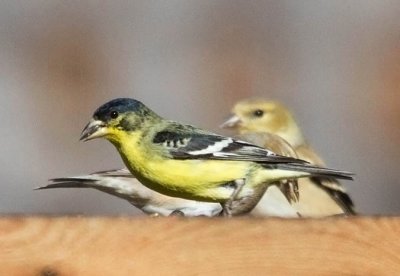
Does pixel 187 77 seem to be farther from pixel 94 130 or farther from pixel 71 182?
pixel 94 130

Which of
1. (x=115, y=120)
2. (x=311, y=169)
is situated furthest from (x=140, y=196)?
(x=311, y=169)

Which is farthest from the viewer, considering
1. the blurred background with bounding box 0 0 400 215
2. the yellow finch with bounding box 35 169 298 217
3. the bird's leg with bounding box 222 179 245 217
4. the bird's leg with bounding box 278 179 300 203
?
the blurred background with bounding box 0 0 400 215

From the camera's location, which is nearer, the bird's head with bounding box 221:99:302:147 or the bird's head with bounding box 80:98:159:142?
the bird's head with bounding box 80:98:159:142

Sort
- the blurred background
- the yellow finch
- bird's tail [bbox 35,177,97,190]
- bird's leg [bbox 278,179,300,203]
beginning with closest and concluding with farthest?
bird's tail [bbox 35,177,97,190], the yellow finch, bird's leg [bbox 278,179,300,203], the blurred background

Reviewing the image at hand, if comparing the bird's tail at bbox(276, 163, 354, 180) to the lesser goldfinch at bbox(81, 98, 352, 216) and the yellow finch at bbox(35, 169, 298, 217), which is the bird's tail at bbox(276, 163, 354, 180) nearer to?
the lesser goldfinch at bbox(81, 98, 352, 216)

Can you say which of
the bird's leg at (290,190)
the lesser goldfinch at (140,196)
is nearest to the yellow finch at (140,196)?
the lesser goldfinch at (140,196)

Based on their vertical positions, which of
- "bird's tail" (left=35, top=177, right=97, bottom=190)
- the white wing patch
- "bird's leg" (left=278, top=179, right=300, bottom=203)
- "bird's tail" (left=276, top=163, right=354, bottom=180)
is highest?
the white wing patch

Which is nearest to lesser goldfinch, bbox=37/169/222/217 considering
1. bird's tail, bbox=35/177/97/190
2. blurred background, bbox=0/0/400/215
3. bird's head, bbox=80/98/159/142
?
bird's tail, bbox=35/177/97/190
